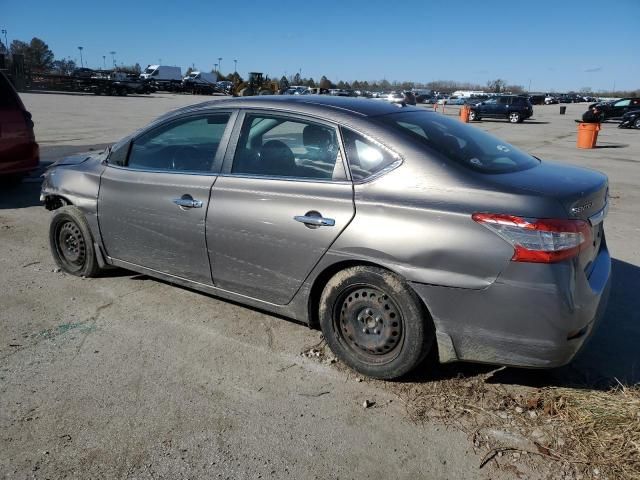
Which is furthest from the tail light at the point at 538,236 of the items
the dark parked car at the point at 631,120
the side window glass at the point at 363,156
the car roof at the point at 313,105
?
the dark parked car at the point at 631,120

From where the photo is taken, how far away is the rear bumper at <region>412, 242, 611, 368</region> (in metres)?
2.60

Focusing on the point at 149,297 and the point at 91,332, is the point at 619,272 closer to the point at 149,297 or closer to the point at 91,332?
the point at 149,297

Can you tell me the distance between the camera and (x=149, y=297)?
14.2ft

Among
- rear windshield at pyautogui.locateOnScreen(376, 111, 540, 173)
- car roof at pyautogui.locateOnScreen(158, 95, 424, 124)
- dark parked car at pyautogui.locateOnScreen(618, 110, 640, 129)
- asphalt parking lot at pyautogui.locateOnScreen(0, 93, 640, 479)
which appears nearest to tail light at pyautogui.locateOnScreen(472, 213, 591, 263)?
rear windshield at pyautogui.locateOnScreen(376, 111, 540, 173)

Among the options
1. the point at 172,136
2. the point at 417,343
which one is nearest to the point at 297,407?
the point at 417,343

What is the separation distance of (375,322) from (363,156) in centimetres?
100

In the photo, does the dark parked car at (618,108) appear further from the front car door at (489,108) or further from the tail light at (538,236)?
the tail light at (538,236)

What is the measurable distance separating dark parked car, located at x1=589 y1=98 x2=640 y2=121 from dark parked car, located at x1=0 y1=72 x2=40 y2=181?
34813mm

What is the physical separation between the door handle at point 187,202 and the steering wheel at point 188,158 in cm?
25

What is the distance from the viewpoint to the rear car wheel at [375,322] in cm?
295

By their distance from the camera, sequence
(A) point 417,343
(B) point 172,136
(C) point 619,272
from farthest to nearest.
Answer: (C) point 619,272 < (B) point 172,136 < (A) point 417,343

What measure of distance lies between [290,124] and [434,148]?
3.34 feet

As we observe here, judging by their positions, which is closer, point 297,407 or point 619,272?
point 297,407

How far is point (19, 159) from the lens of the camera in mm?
7699
